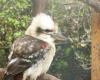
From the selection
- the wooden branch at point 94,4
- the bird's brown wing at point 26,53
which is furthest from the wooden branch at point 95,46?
the bird's brown wing at point 26,53

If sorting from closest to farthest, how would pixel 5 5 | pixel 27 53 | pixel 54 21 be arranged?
pixel 27 53
pixel 54 21
pixel 5 5

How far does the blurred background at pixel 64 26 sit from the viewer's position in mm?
1445

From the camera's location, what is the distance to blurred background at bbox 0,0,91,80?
1445mm

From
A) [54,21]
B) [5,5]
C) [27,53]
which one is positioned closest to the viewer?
[27,53]

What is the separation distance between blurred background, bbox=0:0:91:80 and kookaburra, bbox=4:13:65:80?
6.2 inches

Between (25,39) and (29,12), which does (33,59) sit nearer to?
(25,39)

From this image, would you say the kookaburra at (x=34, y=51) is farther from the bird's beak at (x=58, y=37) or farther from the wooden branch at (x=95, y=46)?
the wooden branch at (x=95, y=46)

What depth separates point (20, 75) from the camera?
1251 mm

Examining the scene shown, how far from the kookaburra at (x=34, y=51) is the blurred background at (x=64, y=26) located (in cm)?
16

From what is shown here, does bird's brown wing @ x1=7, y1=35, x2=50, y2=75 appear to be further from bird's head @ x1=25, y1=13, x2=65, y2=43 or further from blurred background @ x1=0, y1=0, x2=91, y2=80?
blurred background @ x1=0, y1=0, x2=91, y2=80

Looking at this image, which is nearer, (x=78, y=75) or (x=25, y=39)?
(x=25, y=39)

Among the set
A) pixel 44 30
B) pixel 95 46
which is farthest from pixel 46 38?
pixel 95 46

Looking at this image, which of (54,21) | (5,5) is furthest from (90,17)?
(5,5)

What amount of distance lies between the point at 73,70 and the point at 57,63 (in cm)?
6
